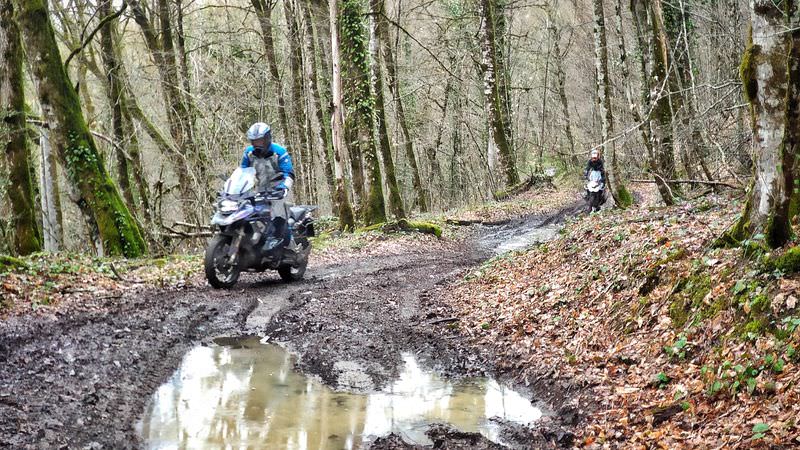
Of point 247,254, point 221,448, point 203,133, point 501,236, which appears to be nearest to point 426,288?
point 247,254

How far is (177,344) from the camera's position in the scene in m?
6.77

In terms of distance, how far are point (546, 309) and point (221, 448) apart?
470cm

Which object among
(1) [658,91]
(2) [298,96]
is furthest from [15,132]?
(1) [658,91]

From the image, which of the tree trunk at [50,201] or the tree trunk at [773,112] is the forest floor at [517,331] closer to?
the tree trunk at [773,112]

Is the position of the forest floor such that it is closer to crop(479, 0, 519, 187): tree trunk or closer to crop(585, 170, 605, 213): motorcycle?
crop(585, 170, 605, 213): motorcycle

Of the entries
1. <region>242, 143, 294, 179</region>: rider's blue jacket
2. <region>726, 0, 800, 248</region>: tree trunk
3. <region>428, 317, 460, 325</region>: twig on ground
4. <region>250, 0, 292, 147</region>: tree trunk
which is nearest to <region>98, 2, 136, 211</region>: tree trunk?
<region>250, 0, 292, 147</region>: tree trunk

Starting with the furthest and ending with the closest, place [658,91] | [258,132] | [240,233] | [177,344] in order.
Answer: [658,91] → [258,132] → [240,233] → [177,344]

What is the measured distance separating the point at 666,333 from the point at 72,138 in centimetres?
1141

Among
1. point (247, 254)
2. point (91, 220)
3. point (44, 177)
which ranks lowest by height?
point (247, 254)

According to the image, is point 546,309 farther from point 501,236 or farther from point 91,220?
point 501,236

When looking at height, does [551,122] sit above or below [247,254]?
above

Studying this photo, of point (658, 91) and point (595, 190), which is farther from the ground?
point (658, 91)

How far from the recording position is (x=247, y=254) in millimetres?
9797

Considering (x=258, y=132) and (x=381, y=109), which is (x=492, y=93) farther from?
(x=258, y=132)
